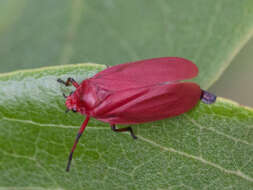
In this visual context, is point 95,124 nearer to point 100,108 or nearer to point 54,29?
point 100,108

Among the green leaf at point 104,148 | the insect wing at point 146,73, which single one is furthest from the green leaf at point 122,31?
the green leaf at point 104,148

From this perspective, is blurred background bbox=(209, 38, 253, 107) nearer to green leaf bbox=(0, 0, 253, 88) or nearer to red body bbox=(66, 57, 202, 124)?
green leaf bbox=(0, 0, 253, 88)

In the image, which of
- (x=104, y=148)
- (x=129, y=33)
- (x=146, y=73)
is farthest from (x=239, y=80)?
(x=104, y=148)

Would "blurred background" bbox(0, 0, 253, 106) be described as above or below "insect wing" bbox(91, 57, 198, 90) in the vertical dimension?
above

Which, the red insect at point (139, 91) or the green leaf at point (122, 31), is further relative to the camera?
the green leaf at point (122, 31)

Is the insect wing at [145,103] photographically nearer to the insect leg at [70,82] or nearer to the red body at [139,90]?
the red body at [139,90]

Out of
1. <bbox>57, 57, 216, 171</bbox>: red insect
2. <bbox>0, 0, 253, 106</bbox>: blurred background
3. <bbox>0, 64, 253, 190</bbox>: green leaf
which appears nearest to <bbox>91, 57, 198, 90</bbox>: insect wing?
<bbox>57, 57, 216, 171</bbox>: red insect
